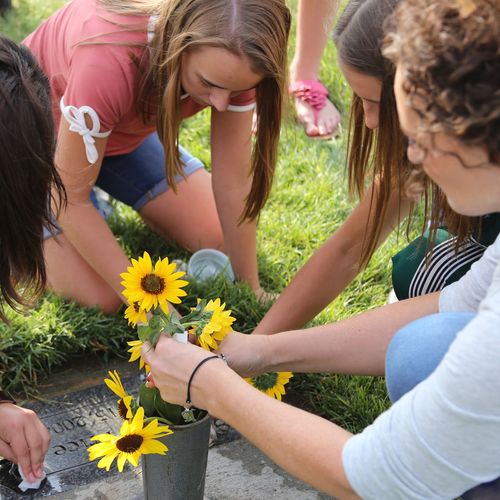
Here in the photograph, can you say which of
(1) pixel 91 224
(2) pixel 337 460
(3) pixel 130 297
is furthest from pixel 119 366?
→ (2) pixel 337 460

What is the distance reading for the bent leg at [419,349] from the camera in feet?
4.52

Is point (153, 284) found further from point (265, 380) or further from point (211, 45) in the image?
point (211, 45)

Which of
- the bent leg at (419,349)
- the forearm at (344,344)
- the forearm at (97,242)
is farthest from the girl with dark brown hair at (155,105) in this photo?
the bent leg at (419,349)

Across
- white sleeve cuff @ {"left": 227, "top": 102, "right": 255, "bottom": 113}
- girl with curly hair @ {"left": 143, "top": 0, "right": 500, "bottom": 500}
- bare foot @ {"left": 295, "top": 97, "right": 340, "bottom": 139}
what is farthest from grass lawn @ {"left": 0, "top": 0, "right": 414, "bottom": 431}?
girl with curly hair @ {"left": 143, "top": 0, "right": 500, "bottom": 500}

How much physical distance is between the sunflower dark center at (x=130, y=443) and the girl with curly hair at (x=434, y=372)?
0.12 meters

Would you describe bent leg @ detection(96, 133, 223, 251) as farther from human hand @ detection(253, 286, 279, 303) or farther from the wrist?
the wrist

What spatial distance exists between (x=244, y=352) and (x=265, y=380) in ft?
0.45

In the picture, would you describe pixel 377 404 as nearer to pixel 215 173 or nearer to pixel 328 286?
pixel 328 286

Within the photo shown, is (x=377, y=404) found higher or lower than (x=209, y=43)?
lower

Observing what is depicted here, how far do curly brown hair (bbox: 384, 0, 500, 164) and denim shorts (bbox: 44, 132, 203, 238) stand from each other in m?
1.64

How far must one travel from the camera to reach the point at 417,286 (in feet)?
6.42

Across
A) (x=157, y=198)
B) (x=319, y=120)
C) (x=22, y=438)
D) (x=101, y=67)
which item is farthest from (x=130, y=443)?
(x=319, y=120)

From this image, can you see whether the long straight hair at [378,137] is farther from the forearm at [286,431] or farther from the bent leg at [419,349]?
the forearm at [286,431]

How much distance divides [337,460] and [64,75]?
1.61m
